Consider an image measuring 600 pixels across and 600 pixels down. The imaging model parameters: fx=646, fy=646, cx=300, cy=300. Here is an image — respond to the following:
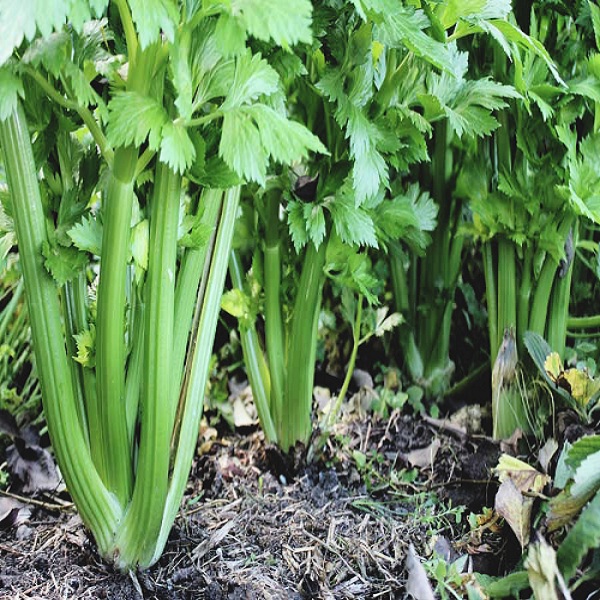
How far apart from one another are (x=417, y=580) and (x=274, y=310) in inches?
23.5

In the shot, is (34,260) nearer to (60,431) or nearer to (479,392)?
(60,431)

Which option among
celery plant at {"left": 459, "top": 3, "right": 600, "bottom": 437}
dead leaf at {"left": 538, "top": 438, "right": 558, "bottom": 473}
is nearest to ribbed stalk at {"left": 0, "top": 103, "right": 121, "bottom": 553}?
dead leaf at {"left": 538, "top": 438, "right": 558, "bottom": 473}

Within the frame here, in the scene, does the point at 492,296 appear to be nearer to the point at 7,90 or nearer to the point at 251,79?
the point at 251,79

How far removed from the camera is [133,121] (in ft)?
2.70

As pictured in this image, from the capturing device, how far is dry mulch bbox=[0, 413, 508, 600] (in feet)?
3.45

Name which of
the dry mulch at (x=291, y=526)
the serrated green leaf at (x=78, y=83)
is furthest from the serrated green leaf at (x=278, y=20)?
the dry mulch at (x=291, y=526)

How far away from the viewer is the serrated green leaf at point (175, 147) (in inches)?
31.9

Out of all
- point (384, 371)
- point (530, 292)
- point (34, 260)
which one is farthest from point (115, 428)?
point (530, 292)

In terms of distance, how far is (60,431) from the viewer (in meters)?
1.04

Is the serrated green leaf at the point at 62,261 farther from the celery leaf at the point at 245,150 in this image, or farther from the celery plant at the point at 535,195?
the celery plant at the point at 535,195

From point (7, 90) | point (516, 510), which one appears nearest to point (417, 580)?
point (516, 510)

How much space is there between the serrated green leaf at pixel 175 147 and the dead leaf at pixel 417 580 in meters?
0.73

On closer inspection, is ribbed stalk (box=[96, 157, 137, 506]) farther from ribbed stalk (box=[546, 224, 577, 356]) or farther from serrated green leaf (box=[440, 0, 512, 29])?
ribbed stalk (box=[546, 224, 577, 356])

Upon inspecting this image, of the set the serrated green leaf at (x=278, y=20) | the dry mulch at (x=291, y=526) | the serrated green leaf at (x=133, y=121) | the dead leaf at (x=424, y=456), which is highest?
the serrated green leaf at (x=278, y=20)
